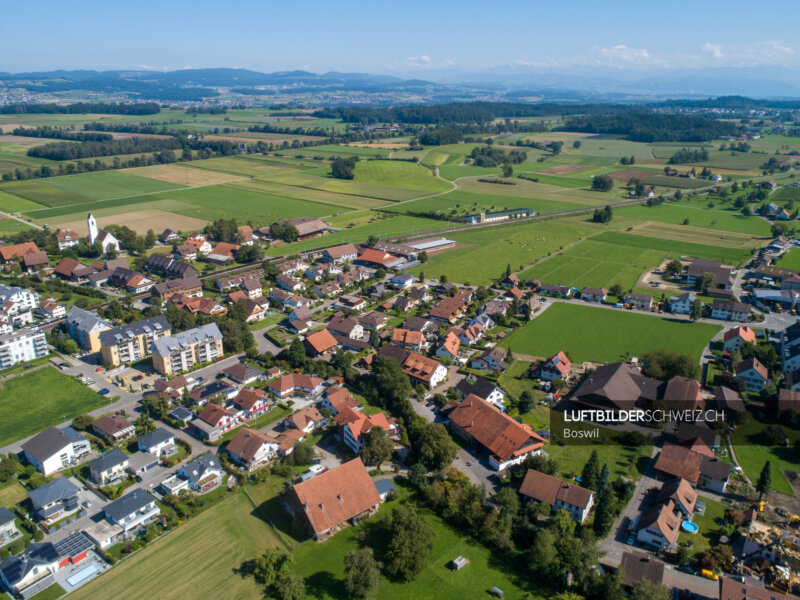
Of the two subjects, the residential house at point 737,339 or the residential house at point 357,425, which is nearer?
the residential house at point 357,425

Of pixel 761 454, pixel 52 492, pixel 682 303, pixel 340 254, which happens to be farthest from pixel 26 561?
pixel 682 303

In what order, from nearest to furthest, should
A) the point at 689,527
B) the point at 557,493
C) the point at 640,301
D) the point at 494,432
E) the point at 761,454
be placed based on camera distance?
the point at 689,527 → the point at 557,493 → the point at 761,454 → the point at 494,432 → the point at 640,301

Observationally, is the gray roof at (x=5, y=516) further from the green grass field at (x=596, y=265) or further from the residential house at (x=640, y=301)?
the residential house at (x=640, y=301)

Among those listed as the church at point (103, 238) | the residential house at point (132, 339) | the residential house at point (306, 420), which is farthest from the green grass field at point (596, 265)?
the church at point (103, 238)

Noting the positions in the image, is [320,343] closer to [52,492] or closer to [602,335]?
[52,492]

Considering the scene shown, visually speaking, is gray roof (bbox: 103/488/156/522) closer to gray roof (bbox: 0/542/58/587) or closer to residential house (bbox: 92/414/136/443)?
gray roof (bbox: 0/542/58/587)

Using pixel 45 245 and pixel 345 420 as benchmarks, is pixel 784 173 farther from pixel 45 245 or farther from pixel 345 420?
pixel 45 245

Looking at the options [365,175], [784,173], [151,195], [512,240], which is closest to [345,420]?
[512,240]

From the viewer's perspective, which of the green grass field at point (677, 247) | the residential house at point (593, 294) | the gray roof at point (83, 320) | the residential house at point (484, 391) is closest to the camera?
the residential house at point (484, 391)

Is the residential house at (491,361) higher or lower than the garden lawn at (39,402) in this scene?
higher
